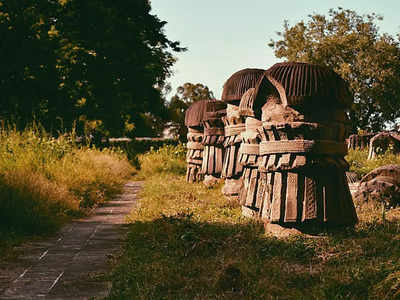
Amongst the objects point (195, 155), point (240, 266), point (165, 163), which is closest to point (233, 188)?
point (195, 155)

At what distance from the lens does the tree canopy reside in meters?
15.6

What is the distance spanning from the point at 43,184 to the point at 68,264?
3043 millimetres

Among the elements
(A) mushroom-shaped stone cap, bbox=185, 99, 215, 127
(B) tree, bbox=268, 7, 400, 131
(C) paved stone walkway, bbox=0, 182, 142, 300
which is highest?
(B) tree, bbox=268, 7, 400, 131

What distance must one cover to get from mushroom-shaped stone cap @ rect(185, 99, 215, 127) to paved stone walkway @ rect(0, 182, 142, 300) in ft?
13.2

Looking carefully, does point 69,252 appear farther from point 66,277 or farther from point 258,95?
point 258,95

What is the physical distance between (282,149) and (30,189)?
3795 millimetres

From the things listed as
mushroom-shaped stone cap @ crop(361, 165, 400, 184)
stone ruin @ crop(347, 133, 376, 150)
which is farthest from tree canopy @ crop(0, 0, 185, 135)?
mushroom-shaped stone cap @ crop(361, 165, 400, 184)

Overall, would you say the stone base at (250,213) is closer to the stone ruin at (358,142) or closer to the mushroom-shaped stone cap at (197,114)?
the mushroom-shaped stone cap at (197,114)

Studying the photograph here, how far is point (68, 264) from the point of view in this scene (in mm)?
4066

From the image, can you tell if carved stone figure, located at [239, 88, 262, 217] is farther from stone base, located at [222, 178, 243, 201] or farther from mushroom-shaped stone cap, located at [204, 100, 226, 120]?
mushroom-shaped stone cap, located at [204, 100, 226, 120]

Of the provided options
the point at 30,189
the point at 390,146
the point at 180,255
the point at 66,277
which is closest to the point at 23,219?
the point at 30,189

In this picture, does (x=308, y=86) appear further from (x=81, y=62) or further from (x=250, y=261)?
(x=81, y=62)

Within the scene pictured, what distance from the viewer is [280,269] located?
3.43m

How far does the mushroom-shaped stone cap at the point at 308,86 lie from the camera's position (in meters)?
A: 4.38
